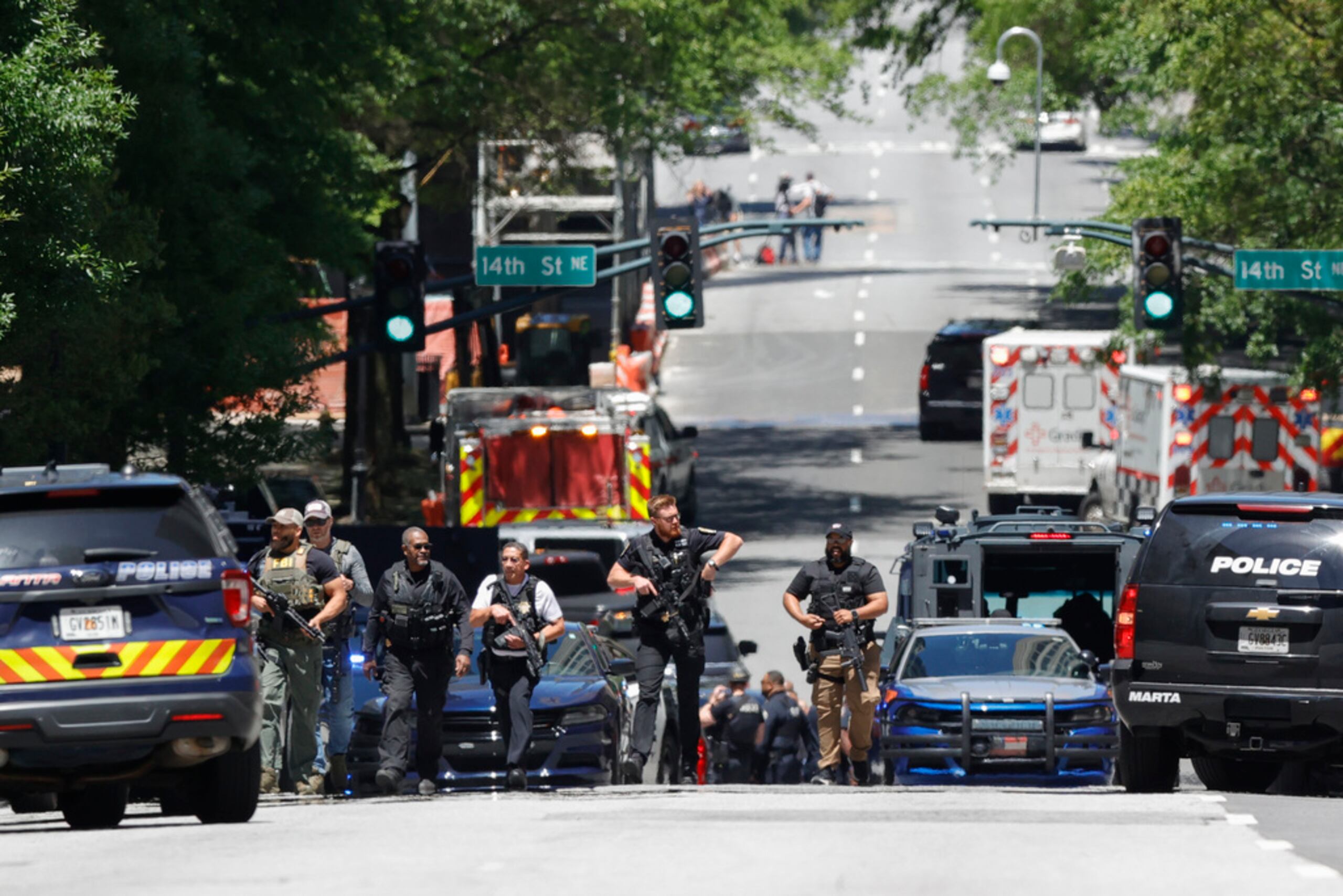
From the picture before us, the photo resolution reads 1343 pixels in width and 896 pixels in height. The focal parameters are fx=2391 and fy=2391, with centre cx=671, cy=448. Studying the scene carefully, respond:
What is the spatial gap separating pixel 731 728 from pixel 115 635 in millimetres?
10883

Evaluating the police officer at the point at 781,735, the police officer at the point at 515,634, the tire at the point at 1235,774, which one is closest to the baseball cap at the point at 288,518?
the police officer at the point at 515,634

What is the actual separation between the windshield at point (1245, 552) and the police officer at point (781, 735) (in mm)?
8692

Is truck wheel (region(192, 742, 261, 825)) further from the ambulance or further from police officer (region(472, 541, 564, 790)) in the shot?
the ambulance

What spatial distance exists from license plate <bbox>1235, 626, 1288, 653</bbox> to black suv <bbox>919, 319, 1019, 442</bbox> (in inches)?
1099

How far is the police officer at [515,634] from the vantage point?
1458 cm

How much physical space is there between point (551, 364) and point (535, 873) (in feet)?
116

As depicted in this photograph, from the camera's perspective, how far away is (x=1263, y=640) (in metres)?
12.8

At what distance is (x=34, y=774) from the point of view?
11031 mm

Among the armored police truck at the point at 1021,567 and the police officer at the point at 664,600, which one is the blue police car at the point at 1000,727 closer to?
the armored police truck at the point at 1021,567

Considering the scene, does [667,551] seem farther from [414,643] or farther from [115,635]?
[115,635]

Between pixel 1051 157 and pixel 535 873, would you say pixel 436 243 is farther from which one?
pixel 535 873

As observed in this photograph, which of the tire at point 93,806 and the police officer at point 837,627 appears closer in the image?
the tire at point 93,806

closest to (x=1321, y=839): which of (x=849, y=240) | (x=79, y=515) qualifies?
(x=79, y=515)

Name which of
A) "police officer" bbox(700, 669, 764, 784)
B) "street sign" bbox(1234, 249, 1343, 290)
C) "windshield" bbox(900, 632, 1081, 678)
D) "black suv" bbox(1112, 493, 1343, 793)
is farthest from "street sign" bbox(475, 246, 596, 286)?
"black suv" bbox(1112, 493, 1343, 793)
